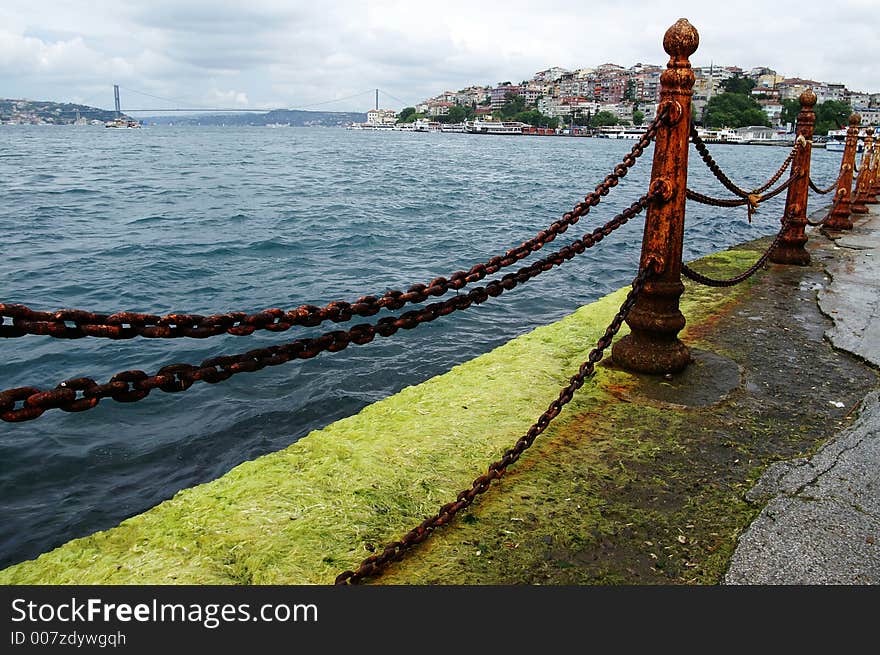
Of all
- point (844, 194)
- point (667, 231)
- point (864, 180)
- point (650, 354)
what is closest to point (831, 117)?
point (864, 180)

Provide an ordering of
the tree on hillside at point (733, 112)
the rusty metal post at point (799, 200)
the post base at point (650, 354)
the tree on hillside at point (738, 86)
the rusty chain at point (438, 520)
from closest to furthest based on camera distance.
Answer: the rusty chain at point (438, 520) → the post base at point (650, 354) → the rusty metal post at point (799, 200) → the tree on hillside at point (733, 112) → the tree on hillside at point (738, 86)

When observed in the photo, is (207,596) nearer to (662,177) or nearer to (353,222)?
(662,177)

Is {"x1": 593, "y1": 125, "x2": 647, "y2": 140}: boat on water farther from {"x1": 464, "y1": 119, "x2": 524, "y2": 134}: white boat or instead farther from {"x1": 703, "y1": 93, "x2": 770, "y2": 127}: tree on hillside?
{"x1": 464, "y1": 119, "x2": 524, "y2": 134}: white boat

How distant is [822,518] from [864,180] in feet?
45.8

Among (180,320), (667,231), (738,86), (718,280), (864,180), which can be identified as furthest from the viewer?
(738,86)

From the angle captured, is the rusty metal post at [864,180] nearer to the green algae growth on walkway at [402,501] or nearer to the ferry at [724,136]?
the green algae growth on walkway at [402,501]

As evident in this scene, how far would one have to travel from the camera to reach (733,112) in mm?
144250

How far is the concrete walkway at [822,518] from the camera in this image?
2152mm

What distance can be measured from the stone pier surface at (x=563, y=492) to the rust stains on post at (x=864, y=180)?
9.99 meters

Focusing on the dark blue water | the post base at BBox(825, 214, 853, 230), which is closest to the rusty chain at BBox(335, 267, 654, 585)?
Answer: the dark blue water

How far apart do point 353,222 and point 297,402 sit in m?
13.8

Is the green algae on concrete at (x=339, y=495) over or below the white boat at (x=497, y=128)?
below


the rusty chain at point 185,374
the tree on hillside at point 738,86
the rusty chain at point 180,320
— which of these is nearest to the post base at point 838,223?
the rusty chain at point 185,374

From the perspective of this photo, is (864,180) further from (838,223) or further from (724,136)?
(724,136)
